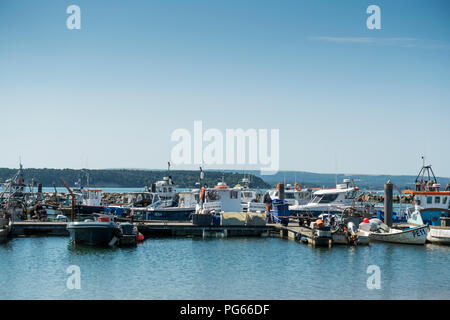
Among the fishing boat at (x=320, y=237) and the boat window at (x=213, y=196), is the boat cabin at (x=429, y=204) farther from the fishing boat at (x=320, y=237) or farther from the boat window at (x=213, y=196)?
the boat window at (x=213, y=196)

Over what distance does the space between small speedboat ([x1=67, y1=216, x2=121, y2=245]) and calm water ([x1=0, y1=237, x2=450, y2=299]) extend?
2.57 feet

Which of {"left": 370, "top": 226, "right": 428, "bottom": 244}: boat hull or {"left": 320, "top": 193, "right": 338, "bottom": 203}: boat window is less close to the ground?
{"left": 320, "top": 193, "right": 338, "bottom": 203}: boat window

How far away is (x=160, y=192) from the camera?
171ft

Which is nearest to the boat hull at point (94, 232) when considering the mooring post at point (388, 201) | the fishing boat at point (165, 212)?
the fishing boat at point (165, 212)

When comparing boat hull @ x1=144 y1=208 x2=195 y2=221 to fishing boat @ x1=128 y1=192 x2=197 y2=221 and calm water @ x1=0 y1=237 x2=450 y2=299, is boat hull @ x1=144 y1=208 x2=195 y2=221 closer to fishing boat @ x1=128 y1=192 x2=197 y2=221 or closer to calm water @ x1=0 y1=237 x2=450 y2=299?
fishing boat @ x1=128 y1=192 x2=197 y2=221

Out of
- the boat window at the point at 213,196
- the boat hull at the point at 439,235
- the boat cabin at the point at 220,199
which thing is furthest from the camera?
the boat window at the point at 213,196

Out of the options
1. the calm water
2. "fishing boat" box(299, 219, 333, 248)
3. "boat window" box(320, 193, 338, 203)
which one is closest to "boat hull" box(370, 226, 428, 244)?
the calm water

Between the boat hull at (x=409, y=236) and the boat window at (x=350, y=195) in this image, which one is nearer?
the boat hull at (x=409, y=236)

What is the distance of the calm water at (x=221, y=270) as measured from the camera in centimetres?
2175

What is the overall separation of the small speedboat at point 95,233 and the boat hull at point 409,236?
1715cm

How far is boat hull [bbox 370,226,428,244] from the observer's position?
34.2 m

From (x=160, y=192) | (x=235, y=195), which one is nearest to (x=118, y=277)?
(x=235, y=195)

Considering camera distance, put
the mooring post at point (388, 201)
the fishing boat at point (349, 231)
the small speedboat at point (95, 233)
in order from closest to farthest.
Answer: the small speedboat at point (95, 233), the fishing boat at point (349, 231), the mooring post at point (388, 201)
